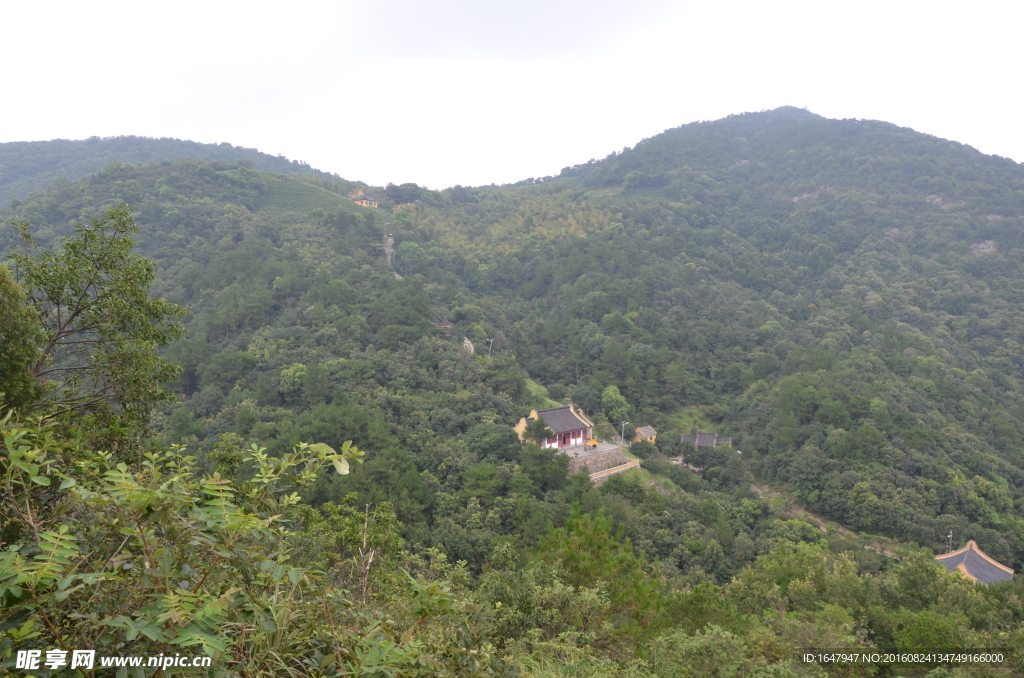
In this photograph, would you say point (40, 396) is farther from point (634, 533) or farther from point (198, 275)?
point (198, 275)

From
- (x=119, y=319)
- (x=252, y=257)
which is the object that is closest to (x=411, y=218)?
(x=252, y=257)

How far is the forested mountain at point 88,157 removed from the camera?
46.7 metres

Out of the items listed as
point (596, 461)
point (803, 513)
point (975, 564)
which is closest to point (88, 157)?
point (596, 461)

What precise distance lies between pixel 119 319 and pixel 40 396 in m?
1.00

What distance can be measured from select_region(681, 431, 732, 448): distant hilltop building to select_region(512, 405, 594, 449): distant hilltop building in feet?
17.3

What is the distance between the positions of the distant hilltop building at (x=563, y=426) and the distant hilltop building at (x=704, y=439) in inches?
208

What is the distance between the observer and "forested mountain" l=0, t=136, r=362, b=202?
46.7 meters

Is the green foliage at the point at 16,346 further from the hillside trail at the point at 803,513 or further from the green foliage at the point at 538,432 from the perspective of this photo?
the hillside trail at the point at 803,513

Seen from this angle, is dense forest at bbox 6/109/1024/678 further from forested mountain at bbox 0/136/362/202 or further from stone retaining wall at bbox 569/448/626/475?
forested mountain at bbox 0/136/362/202

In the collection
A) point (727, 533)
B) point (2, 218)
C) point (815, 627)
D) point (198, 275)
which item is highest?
point (2, 218)

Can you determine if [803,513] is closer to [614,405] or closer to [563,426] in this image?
[614,405]

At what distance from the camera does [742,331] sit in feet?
103

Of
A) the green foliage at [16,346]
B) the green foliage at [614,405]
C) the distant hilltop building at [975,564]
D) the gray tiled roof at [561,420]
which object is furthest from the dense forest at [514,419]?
the gray tiled roof at [561,420]

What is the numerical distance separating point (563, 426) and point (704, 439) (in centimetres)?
759
